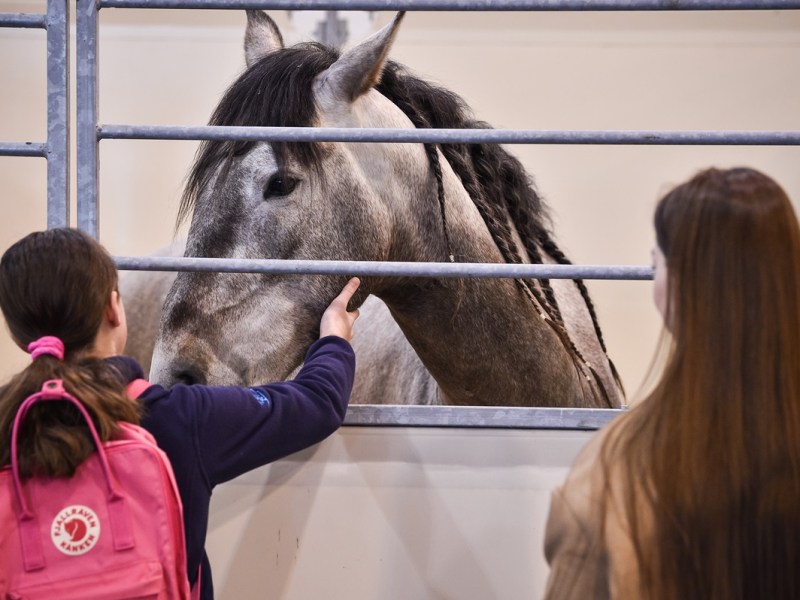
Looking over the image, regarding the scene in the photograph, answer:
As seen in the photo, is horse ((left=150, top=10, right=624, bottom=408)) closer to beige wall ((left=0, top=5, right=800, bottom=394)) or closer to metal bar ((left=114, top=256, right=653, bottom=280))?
metal bar ((left=114, top=256, right=653, bottom=280))

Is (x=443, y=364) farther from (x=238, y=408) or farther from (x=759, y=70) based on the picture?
(x=759, y=70)

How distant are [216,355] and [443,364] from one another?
445mm

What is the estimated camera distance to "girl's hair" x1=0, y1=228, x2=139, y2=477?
0.80 metres

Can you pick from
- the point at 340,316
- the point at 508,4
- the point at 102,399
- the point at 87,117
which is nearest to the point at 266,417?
the point at 102,399

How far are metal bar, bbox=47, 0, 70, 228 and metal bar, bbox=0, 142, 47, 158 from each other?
16 mm

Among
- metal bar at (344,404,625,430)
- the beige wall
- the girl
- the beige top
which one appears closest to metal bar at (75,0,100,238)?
the girl

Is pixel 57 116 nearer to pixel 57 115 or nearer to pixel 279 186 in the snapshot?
pixel 57 115

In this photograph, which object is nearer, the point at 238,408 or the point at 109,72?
the point at 238,408

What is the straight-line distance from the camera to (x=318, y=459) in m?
1.20

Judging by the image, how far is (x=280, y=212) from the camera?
1323 millimetres

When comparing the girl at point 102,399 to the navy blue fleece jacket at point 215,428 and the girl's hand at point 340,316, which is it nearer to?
the navy blue fleece jacket at point 215,428

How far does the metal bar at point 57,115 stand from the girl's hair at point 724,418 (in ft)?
2.77

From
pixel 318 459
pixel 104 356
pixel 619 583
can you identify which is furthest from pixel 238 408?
pixel 619 583

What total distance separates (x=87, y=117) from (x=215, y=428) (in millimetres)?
534
